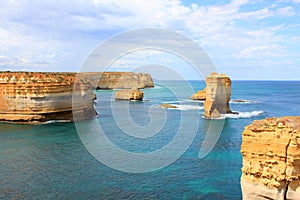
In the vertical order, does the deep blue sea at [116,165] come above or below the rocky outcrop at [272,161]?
below

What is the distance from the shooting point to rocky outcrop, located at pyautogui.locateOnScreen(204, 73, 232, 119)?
4859cm

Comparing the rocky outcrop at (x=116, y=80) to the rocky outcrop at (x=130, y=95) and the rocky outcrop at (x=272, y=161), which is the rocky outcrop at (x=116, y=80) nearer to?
the rocky outcrop at (x=130, y=95)

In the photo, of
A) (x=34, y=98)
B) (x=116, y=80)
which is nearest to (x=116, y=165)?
(x=34, y=98)

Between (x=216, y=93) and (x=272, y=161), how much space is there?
36.4 meters

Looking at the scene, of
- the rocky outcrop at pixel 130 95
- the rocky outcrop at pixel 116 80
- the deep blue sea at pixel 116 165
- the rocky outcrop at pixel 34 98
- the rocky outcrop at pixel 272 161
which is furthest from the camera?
the rocky outcrop at pixel 116 80

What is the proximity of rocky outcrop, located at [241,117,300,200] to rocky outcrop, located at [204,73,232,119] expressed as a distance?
116 ft

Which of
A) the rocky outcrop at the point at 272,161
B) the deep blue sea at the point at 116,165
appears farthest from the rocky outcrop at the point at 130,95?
the rocky outcrop at the point at 272,161

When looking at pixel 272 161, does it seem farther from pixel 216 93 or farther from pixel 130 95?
pixel 130 95

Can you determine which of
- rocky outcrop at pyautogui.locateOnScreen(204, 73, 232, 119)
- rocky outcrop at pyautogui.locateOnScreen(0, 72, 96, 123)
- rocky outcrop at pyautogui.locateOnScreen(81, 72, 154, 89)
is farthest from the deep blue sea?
rocky outcrop at pyautogui.locateOnScreen(81, 72, 154, 89)

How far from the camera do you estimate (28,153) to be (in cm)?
2839

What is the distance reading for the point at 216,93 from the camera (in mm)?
48594

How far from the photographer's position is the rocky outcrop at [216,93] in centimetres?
4859

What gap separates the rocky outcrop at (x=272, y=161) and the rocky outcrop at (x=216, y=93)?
35423mm

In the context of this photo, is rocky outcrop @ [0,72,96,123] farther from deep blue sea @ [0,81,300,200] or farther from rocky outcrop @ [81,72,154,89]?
rocky outcrop @ [81,72,154,89]
